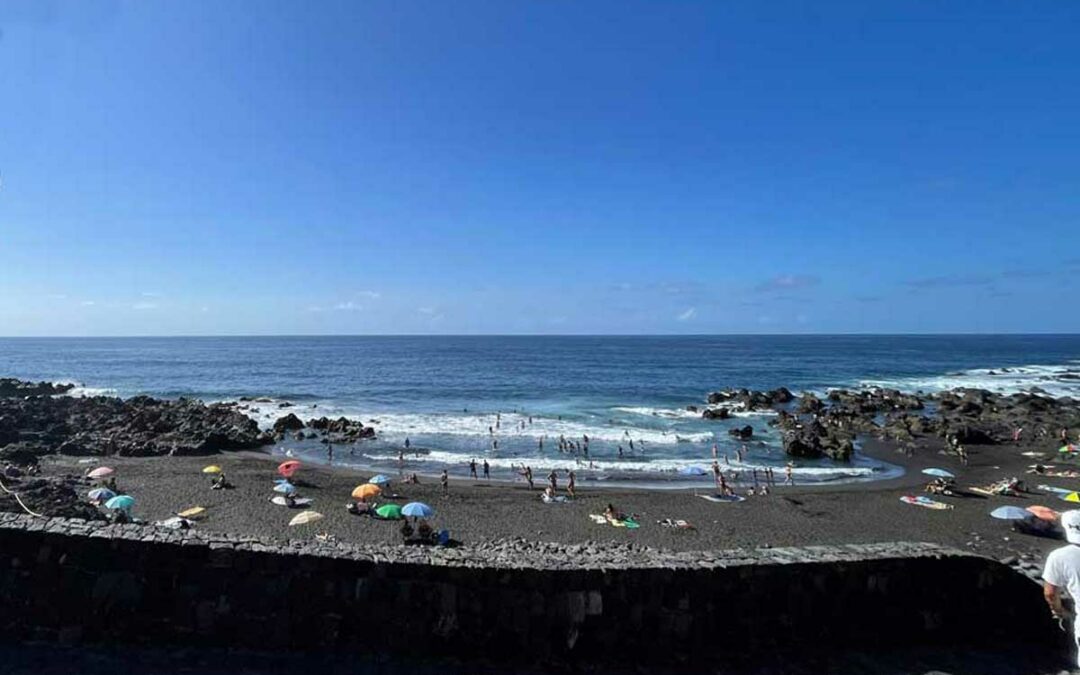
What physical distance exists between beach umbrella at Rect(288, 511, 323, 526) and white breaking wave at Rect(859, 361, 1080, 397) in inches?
2691

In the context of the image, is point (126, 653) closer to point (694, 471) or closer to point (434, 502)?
point (434, 502)

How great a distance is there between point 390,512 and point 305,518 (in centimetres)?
285

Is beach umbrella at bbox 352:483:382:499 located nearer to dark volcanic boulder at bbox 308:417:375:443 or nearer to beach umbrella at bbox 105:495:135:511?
beach umbrella at bbox 105:495:135:511

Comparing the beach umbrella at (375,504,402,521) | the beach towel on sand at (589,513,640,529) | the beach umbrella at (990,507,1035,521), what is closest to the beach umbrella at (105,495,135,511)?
the beach umbrella at (375,504,402,521)

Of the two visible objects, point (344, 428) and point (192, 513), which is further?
point (344, 428)

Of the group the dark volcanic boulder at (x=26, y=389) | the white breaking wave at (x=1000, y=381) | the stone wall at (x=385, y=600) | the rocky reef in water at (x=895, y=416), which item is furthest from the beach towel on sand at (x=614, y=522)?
the dark volcanic boulder at (x=26, y=389)

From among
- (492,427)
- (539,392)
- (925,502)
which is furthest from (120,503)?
(539,392)

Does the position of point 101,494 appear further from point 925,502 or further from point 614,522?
point 925,502

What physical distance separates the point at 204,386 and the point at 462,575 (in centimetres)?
7306

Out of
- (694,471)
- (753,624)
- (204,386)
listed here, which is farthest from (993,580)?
(204,386)

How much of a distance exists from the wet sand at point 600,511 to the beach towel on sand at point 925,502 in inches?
16.4

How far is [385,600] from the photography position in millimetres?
6773

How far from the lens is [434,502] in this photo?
76.6 ft

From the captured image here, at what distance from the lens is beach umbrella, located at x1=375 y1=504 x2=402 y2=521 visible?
67.1 feet
